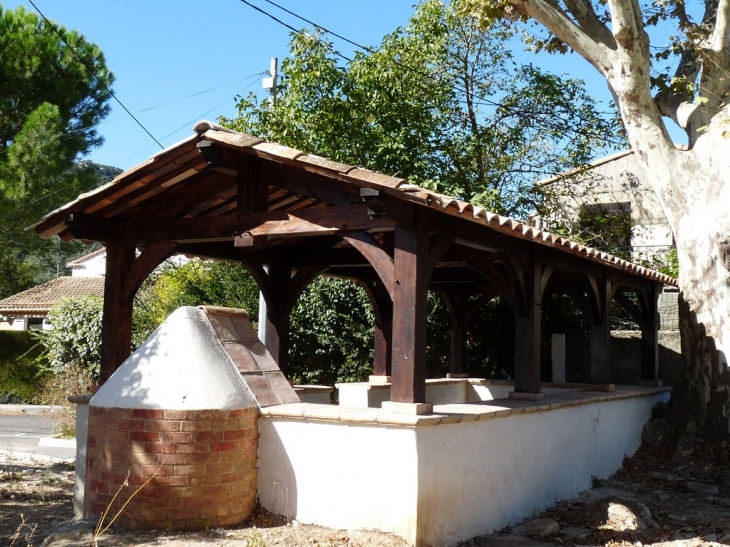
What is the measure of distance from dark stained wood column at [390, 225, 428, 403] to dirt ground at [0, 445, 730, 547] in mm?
1129

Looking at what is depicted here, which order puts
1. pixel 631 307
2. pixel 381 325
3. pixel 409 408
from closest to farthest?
pixel 409 408
pixel 381 325
pixel 631 307

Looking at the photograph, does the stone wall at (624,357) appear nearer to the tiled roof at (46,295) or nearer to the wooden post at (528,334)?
the wooden post at (528,334)

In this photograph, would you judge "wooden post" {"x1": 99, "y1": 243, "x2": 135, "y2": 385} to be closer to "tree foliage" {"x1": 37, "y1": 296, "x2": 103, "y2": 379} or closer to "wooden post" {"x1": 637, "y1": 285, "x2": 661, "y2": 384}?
"wooden post" {"x1": 637, "y1": 285, "x2": 661, "y2": 384}

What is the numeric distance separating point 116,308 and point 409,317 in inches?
135

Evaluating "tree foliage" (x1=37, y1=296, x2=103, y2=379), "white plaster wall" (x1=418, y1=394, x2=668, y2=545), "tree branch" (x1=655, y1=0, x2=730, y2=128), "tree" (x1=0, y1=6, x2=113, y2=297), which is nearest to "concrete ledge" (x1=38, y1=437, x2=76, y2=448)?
"tree foliage" (x1=37, y1=296, x2=103, y2=379)

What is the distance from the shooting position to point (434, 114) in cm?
1536

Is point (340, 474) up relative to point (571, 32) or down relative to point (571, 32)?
down

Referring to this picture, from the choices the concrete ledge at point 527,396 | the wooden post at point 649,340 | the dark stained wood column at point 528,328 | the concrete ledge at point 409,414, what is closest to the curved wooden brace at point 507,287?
the dark stained wood column at point 528,328

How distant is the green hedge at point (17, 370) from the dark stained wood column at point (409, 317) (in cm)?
1662

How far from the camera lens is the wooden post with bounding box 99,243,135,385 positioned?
312 inches

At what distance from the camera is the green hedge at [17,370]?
798 inches

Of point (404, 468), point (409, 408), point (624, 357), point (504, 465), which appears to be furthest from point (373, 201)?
point (624, 357)

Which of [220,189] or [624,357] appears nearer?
[220,189]

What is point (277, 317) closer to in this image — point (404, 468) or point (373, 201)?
point (373, 201)
